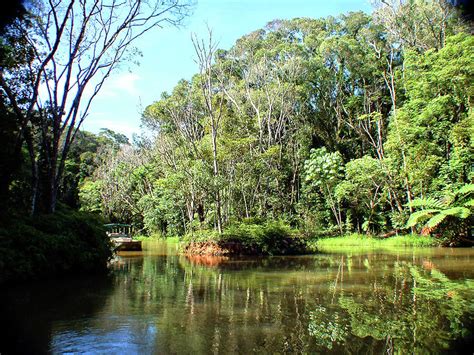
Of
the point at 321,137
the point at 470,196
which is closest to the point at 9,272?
the point at 470,196

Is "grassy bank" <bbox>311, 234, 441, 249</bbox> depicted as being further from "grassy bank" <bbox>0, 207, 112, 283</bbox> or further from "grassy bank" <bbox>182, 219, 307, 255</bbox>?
"grassy bank" <bbox>0, 207, 112, 283</bbox>

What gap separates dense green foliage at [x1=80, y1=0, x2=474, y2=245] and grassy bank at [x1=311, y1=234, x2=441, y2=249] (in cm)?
74

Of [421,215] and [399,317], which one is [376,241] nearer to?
[421,215]

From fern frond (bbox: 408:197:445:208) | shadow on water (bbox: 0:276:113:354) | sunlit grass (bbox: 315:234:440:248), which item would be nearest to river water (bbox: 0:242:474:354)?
shadow on water (bbox: 0:276:113:354)

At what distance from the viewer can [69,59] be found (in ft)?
45.9

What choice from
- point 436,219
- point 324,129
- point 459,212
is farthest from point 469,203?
→ point 324,129

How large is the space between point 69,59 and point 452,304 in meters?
13.7

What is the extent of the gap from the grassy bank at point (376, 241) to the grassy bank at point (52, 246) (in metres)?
10.6

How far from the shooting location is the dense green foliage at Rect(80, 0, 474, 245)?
21047mm

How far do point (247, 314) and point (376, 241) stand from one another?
18.2 metres

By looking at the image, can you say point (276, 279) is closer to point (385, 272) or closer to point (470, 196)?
point (385, 272)

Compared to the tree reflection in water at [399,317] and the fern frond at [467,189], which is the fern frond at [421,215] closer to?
the fern frond at [467,189]

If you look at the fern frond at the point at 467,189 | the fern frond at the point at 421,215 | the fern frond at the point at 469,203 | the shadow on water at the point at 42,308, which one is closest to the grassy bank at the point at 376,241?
the fern frond at the point at 421,215

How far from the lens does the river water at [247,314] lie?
4.59m
